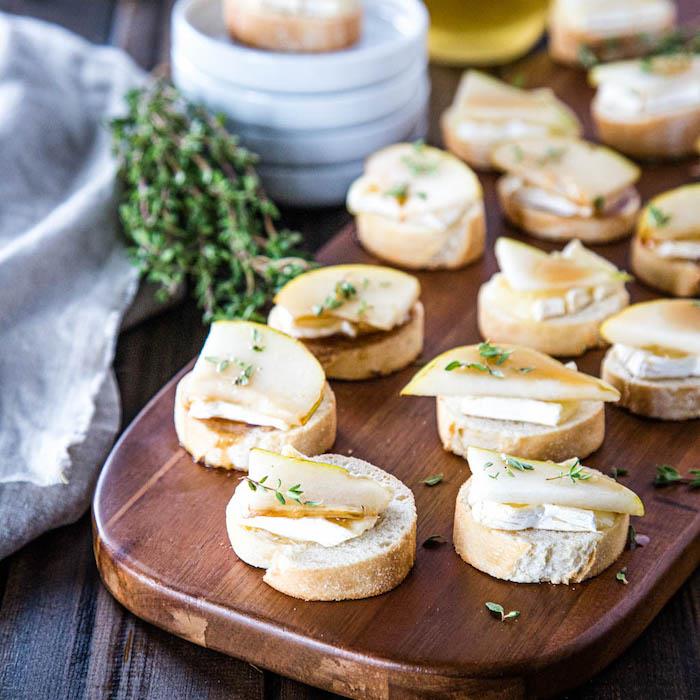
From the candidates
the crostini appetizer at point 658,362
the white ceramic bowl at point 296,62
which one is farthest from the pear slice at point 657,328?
the white ceramic bowl at point 296,62

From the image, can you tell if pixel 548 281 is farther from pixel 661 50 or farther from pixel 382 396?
pixel 661 50

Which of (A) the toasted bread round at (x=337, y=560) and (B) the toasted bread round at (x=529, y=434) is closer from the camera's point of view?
(A) the toasted bread round at (x=337, y=560)

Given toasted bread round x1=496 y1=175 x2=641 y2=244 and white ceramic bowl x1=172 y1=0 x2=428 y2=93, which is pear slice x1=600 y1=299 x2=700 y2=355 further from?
white ceramic bowl x1=172 y1=0 x2=428 y2=93

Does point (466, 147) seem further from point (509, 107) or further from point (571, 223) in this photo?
point (571, 223)

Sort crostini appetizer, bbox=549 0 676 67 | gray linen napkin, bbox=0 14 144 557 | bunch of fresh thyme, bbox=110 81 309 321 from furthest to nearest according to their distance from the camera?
A: crostini appetizer, bbox=549 0 676 67, bunch of fresh thyme, bbox=110 81 309 321, gray linen napkin, bbox=0 14 144 557

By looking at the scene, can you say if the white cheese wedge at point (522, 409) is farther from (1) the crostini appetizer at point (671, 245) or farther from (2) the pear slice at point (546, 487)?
(1) the crostini appetizer at point (671, 245)

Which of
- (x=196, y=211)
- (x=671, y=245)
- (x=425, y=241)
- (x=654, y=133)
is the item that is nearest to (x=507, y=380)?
(x=425, y=241)

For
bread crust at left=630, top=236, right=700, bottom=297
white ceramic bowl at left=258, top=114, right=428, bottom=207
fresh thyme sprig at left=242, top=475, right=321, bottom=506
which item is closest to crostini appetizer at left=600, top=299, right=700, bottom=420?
bread crust at left=630, top=236, right=700, bottom=297

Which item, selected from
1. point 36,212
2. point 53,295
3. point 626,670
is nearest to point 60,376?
point 53,295
